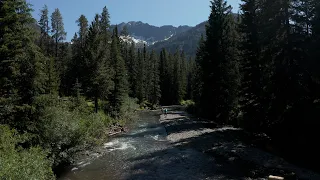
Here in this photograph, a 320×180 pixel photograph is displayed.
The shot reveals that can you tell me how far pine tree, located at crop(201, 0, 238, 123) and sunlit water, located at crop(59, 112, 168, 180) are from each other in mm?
10501

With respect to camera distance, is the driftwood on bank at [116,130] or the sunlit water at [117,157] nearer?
the sunlit water at [117,157]

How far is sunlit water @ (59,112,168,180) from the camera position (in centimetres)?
1792

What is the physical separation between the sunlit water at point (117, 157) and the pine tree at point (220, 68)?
10.5m

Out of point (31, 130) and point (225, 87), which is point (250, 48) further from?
point (31, 130)

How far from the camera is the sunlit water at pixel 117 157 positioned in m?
17.9

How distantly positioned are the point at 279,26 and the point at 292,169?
12850mm

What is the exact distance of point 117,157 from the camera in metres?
22.2

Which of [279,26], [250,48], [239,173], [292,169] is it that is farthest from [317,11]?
[239,173]

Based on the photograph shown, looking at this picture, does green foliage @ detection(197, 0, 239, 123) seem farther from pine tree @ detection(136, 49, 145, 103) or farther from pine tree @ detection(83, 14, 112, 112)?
pine tree @ detection(136, 49, 145, 103)

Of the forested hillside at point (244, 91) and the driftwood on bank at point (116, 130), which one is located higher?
the forested hillside at point (244, 91)

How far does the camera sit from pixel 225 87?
3725 centimetres

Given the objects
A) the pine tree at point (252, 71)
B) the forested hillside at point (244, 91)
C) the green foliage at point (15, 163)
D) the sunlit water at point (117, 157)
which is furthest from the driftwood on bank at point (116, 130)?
the green foliage at point (15, 163)

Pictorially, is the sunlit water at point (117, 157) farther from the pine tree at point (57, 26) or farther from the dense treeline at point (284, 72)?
the pine tree at point (57, 26)

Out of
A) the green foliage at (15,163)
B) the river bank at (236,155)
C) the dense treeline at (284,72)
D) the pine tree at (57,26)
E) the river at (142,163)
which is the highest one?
the pine tree at (57,26)
